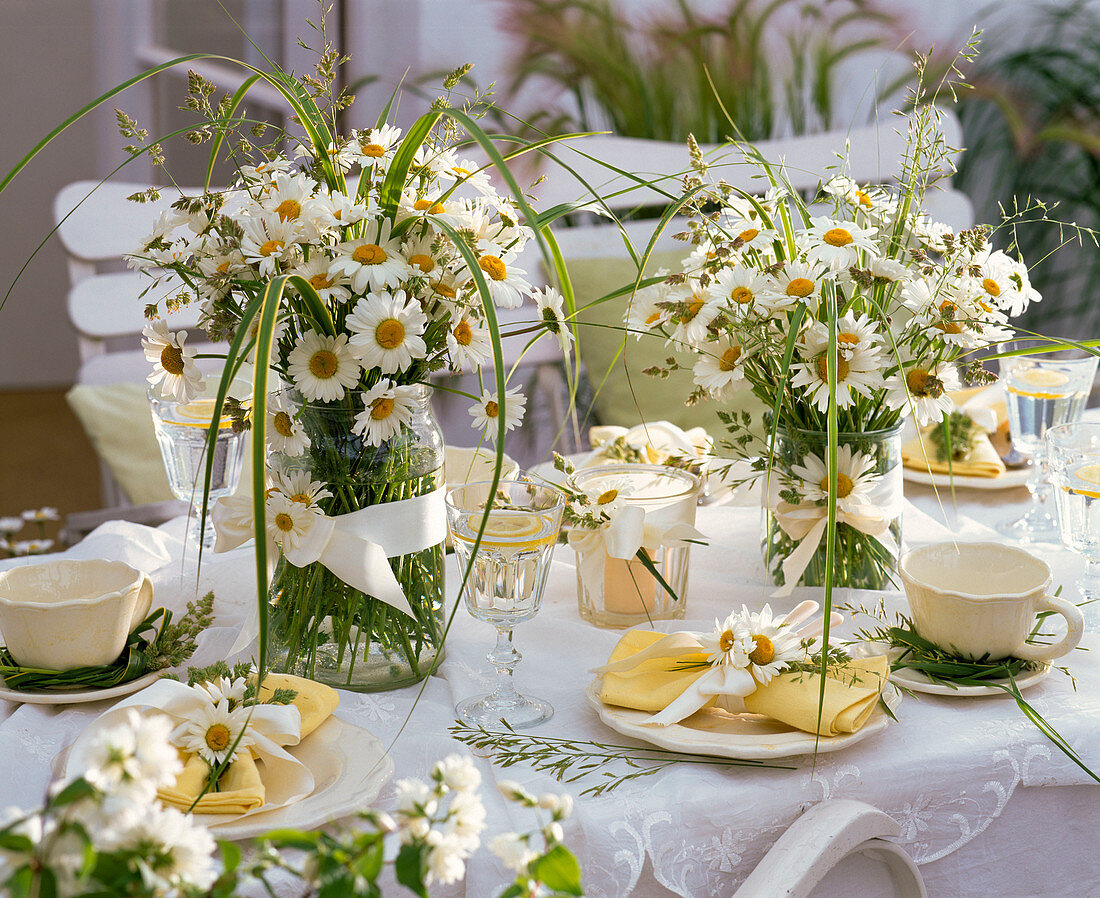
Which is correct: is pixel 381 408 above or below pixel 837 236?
below

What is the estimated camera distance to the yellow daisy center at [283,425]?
2.93ft

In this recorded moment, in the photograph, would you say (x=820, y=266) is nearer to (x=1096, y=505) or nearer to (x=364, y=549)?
(x=1096, y=505)

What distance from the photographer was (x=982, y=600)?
93cm

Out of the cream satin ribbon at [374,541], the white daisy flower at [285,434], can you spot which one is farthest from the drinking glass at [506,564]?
the white daisy flower at [285,434]

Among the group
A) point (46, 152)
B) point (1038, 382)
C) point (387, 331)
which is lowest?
point (1038, 382)

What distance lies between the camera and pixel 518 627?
112cm

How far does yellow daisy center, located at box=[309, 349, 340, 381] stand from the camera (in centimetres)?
88

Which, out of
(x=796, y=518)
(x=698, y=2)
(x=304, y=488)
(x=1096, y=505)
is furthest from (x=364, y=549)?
(x=698, y=2)

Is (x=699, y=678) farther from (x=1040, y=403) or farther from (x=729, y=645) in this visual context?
(x=1040, y=403)

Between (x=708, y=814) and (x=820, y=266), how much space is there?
0.49 m

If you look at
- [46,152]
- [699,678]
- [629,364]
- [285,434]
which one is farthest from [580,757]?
[46,152]

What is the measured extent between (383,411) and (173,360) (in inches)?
7.7

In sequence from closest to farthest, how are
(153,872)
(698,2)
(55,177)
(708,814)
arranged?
1. (153,872)
2. (708,814)
3. (698,2)
4. (55,177)

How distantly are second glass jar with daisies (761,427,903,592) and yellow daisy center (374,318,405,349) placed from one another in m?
0.39
